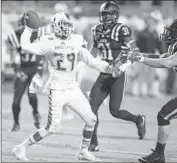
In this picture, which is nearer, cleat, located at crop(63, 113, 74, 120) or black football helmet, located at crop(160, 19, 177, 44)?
black football helmet, located at crop(160, 19, 177, 44)

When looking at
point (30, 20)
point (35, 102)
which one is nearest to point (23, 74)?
point (35, 102)

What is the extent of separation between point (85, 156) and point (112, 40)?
1.67m

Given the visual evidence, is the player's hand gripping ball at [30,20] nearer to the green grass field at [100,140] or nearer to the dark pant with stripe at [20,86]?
the green grass field at [100,140]

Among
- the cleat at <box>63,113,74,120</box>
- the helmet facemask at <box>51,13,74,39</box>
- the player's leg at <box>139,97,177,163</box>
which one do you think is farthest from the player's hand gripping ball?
the cleat at <box>63,113,74,120</box>

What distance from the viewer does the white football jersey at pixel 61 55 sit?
297 inches

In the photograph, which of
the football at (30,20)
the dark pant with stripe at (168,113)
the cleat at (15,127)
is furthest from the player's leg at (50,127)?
the cleat at (15,127)

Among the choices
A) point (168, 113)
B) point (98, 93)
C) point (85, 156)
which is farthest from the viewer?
point (98, 93)

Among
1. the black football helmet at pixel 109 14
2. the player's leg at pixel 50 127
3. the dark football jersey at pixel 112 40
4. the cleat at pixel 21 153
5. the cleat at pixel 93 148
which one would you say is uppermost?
the black football helmet at pixel 109 14

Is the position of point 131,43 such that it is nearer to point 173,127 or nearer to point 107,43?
point 107,43

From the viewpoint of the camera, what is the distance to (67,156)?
7855 mm

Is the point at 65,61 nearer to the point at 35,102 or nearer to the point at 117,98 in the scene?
the point at 117,98

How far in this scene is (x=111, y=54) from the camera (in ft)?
27.5

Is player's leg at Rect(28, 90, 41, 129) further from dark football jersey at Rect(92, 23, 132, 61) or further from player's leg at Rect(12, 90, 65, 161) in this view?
player's leg at Rect(12, 90, 65, 161)

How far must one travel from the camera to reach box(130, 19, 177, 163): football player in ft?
24.4
